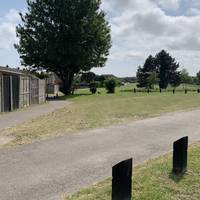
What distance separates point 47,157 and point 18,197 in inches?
118

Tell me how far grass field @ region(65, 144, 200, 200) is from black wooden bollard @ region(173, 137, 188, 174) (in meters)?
0.13

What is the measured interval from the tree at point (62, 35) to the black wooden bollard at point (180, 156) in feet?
134

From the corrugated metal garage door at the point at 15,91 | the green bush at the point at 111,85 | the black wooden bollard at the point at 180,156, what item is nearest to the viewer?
the black wooden bollard at the point at 180,156

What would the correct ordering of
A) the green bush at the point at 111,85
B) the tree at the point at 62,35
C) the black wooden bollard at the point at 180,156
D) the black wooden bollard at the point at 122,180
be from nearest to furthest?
1. the black wooden bollard at the point at 122,180
2. the black wooden bollard at the point at 180,156
3. the tree at the point at 62,35
4. the green bush at the point at 111,85

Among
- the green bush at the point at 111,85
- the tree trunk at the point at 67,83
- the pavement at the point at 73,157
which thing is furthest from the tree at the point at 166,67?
the pavement at the point at 73,157

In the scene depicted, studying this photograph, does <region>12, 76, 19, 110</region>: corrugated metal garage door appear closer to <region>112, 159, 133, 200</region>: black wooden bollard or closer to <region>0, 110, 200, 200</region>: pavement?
<region>0, 110, 200, 200</region>: pavement

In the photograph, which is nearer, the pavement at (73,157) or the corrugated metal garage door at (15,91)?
the pavement at (73,157)

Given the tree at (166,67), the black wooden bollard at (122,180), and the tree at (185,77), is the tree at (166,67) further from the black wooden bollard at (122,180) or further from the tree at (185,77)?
the black wooden bollard at (122,180)

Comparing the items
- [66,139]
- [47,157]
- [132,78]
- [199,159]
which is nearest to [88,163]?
[47,157]

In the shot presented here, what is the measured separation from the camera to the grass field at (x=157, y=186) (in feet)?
20.0

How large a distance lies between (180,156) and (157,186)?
0.95 meters

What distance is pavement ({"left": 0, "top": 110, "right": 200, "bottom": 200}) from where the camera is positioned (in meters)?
6.61

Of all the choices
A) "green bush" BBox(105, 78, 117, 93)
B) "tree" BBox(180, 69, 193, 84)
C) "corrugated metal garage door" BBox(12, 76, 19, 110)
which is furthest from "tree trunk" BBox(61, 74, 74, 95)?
"tree" BBox(180, 69, 193, 84)

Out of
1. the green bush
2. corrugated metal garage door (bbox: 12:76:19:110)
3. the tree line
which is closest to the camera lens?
corrugated metal garage door (bbox: 12:76:19:110)
